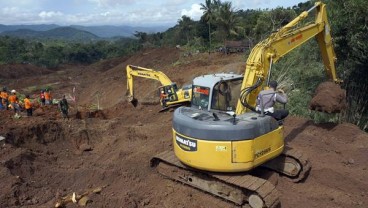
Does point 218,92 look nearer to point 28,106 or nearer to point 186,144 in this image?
point 186,144

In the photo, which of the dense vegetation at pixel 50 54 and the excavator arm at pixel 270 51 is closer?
the excavator arm at pixel 270 51

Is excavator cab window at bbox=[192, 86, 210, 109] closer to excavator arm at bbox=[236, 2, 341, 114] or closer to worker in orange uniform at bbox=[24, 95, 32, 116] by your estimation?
excavator arm at bbox=[236, 2, 341, 114]

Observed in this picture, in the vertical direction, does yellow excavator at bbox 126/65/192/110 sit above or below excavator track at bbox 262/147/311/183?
above

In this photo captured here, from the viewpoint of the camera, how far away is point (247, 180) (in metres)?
7.50

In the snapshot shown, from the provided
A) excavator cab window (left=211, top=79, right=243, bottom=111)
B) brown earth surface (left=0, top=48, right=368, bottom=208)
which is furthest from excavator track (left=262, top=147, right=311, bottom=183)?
excavator cab window (left=211, top=79, right=243, bottom=111)

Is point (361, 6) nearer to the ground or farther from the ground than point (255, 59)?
farther from the ground

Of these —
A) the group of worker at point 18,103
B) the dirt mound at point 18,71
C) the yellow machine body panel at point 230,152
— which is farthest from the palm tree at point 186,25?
the yellow machine body panel at point 230,152

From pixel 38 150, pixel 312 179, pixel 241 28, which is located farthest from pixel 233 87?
pixel 241 28

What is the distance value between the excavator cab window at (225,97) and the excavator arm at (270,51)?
0.49 ft

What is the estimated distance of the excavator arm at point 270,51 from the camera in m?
8.16

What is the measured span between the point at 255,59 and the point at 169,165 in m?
3.01

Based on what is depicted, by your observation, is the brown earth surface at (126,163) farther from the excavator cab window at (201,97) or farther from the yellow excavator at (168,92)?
the excavator cab window at (201,97)

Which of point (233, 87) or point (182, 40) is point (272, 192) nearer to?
point (233, 87)

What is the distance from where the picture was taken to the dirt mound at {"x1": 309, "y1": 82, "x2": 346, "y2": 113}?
34.6 ft
